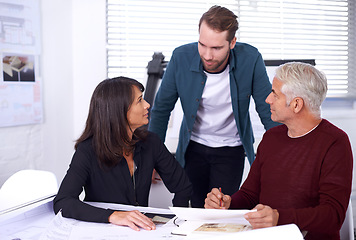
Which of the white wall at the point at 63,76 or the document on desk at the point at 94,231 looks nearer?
the document on desk at the point at 94,231

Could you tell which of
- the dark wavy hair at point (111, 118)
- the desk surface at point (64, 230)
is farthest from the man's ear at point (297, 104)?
the dark wavy hair at point (111, 118)

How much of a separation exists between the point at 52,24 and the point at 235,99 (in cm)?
149

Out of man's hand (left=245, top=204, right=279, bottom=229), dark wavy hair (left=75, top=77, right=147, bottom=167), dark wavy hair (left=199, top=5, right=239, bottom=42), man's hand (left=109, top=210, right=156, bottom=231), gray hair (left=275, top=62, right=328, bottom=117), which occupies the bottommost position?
man's hand (left=109, top=210, right=156, bottom=231)

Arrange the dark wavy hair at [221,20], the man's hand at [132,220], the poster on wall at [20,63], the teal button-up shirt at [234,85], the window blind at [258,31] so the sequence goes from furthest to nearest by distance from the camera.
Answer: the window blind at [258,31] < the poster on wall at [20,63] < the teal button-up shirt at [234,85] < the dark wavy hair at [221,20] < the man's hand at [132,220]

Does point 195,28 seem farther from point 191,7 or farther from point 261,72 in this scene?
point 261,72

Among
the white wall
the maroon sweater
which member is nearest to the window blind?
the white wall

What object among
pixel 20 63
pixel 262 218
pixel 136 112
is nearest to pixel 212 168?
pixel 136 112

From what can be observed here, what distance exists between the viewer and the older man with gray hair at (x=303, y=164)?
114 cm

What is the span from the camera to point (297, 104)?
4.19 ft

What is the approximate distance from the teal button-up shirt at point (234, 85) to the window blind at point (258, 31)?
1.13 metres

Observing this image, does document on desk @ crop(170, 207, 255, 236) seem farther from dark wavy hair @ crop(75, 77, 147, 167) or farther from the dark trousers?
the dark trousers

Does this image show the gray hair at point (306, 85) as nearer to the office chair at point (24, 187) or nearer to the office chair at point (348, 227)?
the office chair at point (348, 227)

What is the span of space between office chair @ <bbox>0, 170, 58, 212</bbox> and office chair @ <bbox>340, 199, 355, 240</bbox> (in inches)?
42.2

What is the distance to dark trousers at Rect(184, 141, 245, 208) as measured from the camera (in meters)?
1.94
